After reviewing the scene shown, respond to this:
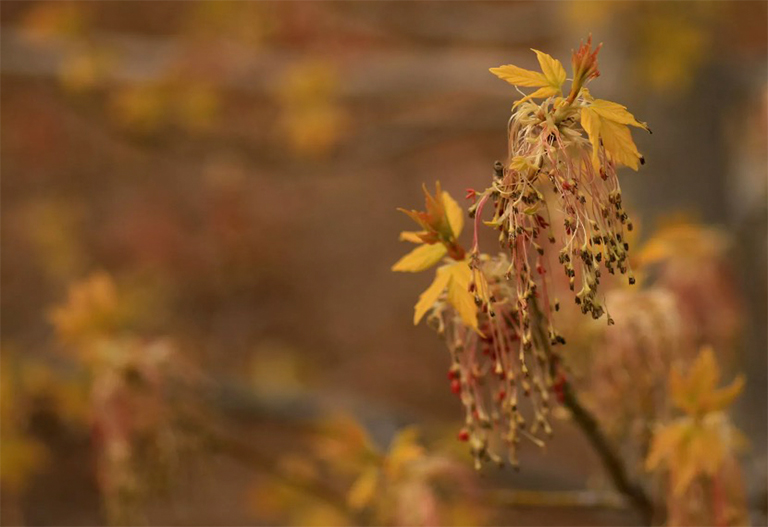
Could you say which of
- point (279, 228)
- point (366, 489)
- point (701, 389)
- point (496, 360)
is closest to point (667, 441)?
point (701, 389)

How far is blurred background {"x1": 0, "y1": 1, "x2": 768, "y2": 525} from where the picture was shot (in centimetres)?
105

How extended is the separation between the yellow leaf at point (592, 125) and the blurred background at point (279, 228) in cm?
40

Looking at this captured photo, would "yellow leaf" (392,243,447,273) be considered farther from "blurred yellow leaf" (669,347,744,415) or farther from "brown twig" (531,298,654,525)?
"blurred yellow leaf" (669,347,744,415)

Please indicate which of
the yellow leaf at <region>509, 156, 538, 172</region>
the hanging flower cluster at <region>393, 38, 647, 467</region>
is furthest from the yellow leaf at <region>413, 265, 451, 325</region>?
the yellow leaf at <region>509, 156, 538, 172</region>

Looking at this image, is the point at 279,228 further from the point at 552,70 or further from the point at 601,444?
the point at 552,70

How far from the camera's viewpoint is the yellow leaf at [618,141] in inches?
18.6

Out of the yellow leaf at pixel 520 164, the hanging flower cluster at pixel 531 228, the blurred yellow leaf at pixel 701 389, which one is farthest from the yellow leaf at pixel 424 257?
the blurred yellow leaf at pixel 701 389

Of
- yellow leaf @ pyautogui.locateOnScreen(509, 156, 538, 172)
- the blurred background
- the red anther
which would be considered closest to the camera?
yellow leaf @ pyautogui.locateOnScreen(509, 156, 538, 172)

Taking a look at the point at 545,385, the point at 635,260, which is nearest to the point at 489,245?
the point at 635,260

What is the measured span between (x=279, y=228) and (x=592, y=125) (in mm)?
2975

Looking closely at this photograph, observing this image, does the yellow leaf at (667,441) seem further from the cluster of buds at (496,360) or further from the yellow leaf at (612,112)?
the yellow leaf at (612,112)

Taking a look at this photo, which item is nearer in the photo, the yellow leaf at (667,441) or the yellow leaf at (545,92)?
the yellow leaf at (545,92)

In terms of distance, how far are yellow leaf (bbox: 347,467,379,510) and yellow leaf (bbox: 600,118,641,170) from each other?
0.45m

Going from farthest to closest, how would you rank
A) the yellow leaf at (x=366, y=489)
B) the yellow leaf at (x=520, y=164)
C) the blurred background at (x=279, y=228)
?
the blurred background at (x=279, y=228) < the yellow leaf at (x=366, y=489) < the yellow leaf at (x=520, y=164)
